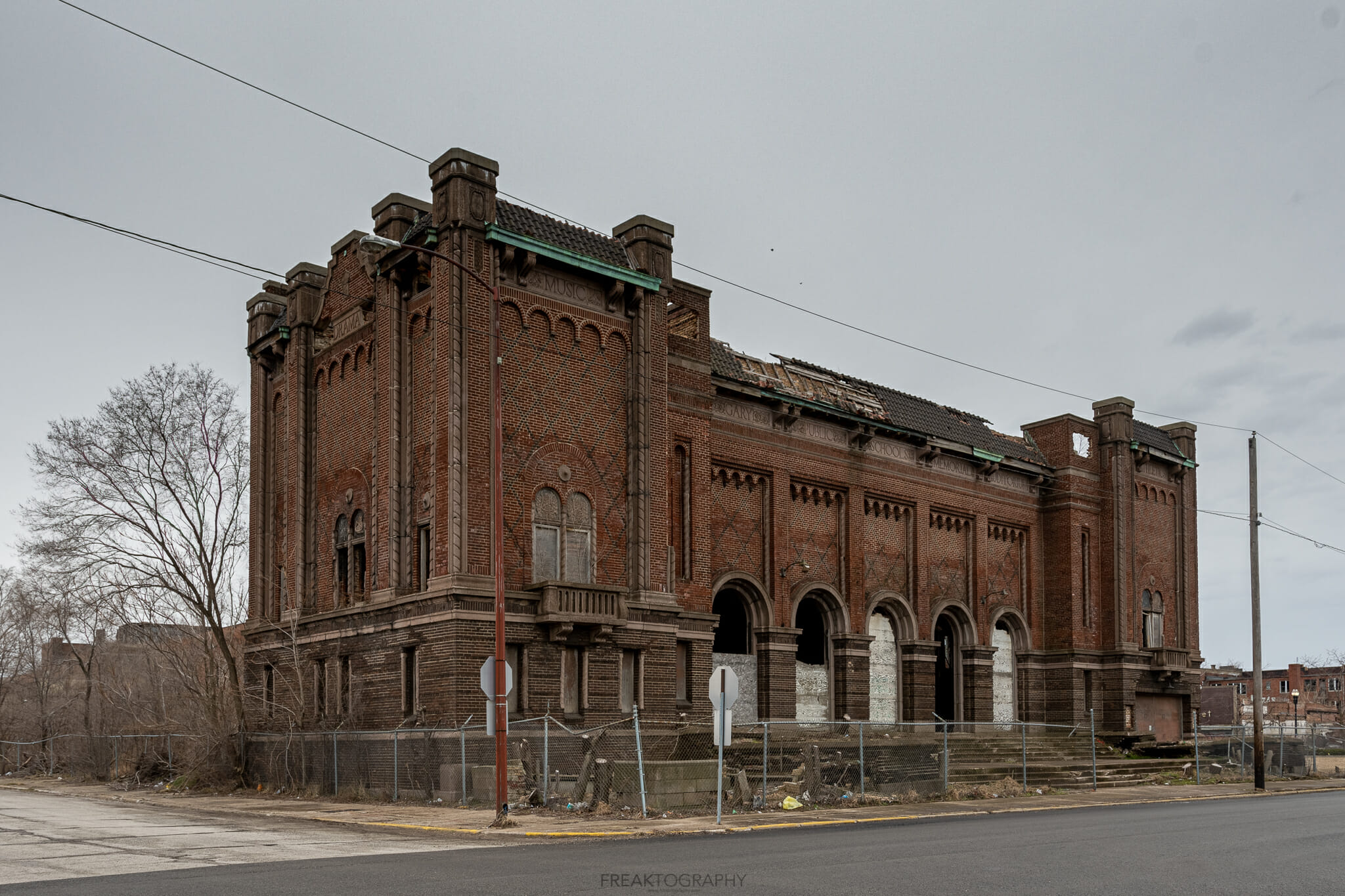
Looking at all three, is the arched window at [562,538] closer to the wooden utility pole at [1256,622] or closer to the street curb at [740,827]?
the street curb at [740,827]

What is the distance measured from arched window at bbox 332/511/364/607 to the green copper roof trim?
28.0ft

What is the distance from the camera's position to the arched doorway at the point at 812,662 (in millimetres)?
37156

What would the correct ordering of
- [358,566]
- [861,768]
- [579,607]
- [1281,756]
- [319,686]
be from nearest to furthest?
[861,768]
[579,607]
[358,566]
[319,686]
[1281,756]

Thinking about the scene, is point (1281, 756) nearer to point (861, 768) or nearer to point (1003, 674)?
point (1003, 674)

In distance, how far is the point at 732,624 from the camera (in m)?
36.1

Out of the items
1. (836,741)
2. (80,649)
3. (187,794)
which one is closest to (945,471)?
(836,741)

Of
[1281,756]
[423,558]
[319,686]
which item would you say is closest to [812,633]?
[423,558]

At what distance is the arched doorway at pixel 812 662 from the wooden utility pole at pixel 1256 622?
12.3 metres

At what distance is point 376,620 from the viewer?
2988 cm

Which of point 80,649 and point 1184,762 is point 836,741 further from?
point 80,649

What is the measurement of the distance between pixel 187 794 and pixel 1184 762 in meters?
31.8

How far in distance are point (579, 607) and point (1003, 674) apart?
22026 mm

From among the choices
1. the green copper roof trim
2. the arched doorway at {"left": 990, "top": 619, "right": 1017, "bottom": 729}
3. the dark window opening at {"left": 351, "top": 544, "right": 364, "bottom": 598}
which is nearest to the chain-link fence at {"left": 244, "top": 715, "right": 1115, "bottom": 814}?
the dark window opening at {"left": 351, "top": 544, "right": 364, "bottom": 598}

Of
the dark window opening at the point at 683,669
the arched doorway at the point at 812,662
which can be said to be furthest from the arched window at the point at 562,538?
the arched doorway at the point at 812,662
